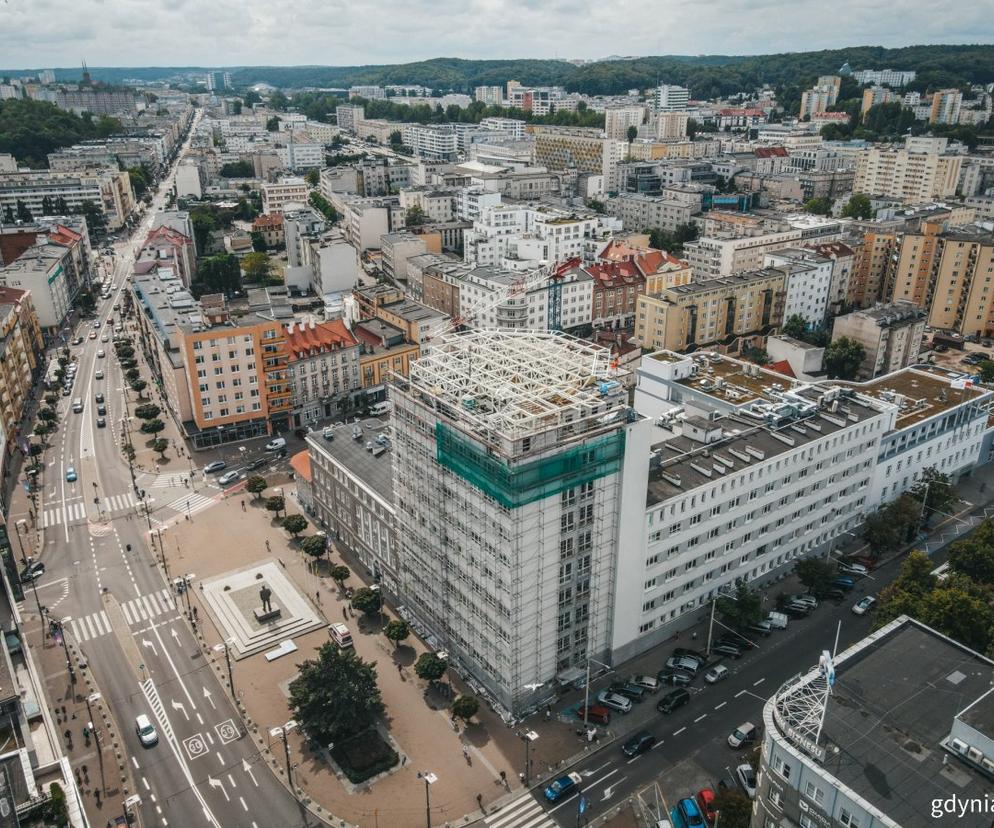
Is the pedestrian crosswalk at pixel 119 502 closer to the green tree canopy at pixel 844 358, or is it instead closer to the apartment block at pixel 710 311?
the apartment block at pixel 710 311

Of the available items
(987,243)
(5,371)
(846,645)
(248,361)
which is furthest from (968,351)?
(5,371)

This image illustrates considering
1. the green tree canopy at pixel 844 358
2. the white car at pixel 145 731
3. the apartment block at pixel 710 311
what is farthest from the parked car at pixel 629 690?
the apartment block at pixel 710 311

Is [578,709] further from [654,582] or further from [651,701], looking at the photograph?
[654,582]

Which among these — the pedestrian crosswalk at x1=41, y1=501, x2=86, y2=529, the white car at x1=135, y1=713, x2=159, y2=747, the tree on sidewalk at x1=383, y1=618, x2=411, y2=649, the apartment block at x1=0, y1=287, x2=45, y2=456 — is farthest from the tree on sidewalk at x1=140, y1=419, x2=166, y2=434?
the tree on sidewalk at x1=383, y1=618, x2=411, y2=649

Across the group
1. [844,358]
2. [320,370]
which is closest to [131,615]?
[320,370]

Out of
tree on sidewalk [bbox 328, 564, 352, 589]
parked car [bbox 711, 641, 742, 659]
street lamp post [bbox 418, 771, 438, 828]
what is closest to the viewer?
street lamp post [bbox 418, 771, 438, 828]

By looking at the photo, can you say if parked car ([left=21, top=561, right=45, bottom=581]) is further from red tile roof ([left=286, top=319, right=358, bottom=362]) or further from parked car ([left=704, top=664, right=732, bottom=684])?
parked car ([left=704, top=664, right=732, bottom=684])
